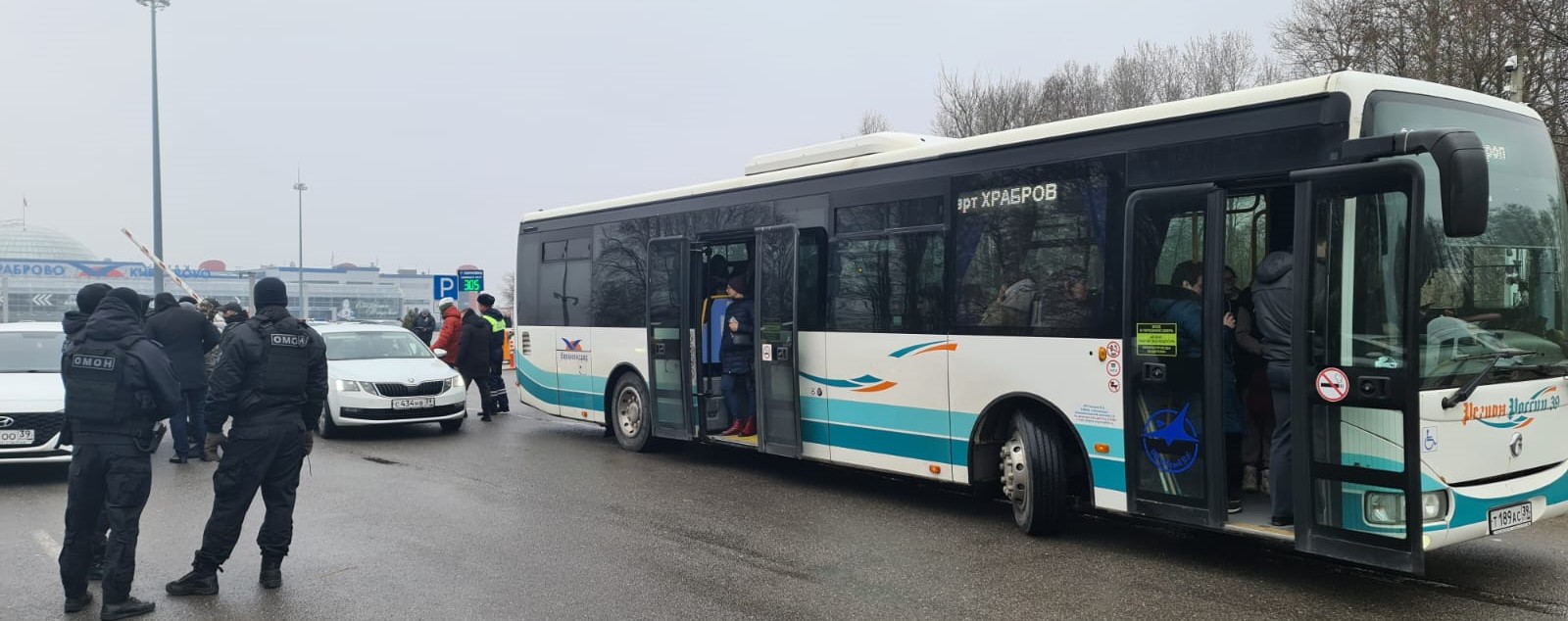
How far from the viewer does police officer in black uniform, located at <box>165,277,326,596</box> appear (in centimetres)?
609

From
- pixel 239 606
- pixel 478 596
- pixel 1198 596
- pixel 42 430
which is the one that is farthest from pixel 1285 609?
pixel 42 430

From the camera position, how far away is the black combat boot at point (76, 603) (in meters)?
5.80

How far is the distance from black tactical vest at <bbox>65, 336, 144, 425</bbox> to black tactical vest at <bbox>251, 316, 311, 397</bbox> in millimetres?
634

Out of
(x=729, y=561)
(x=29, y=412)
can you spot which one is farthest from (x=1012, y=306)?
(x=29, y=412)

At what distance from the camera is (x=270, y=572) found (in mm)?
6336

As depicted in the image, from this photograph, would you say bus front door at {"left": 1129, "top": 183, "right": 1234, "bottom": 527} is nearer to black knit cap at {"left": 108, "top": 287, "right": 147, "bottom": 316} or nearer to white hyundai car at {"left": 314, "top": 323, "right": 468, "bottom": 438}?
black knit cap at {"left": 108, "top": 287, "right": 147, "bottom": 316}

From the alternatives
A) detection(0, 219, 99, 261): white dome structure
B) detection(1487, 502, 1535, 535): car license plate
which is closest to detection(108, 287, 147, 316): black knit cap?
detection(1487, 502, 1535, 535): car license plate

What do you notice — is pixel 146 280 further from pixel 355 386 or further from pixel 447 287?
pixel 355 386

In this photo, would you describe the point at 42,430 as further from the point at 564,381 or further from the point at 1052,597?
the point at 1052,597

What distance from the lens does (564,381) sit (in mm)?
12945

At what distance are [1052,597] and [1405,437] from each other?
191 cm

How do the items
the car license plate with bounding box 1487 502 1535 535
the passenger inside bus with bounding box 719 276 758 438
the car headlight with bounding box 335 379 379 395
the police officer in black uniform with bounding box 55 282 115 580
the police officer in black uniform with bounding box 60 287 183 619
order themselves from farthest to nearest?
the car headlight with bounding box 335 379 379 395 → the passenger inside bus with bounding box 719 276 758 438 → the police officer in black uniform with bounding box 55 282 115 580 → the police officer in black uniform with bounding box 60 287 183 619 → the car license plate with bounding box 1487 502 1535 535

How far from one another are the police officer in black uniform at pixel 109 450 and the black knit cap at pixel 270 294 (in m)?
0.63

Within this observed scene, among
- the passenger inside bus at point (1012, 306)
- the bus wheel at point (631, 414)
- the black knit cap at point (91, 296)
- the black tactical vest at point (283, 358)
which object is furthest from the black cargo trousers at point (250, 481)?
the bus wheel at point (631, 414)
